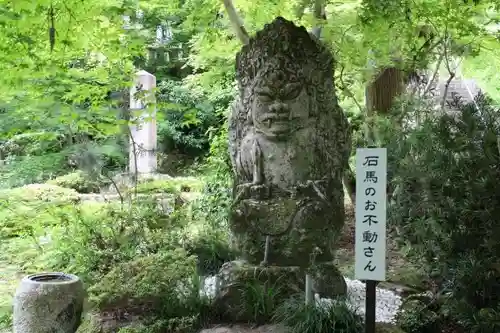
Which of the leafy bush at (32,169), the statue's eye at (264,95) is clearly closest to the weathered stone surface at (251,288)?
the statue's eye at (264,95)

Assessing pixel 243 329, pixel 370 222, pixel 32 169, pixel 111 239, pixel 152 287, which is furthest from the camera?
pixel 32 169

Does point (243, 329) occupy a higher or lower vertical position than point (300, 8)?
lower

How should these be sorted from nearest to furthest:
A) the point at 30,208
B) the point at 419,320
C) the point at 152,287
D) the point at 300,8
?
the point at 419,320 → the point at 152,287 → the point at 300,8 → the point at 30,208

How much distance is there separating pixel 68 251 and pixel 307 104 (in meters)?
3.73

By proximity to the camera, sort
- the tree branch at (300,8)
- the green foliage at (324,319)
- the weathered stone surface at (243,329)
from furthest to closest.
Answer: the tree branch at (300,8)
the weathered stone surface at (243,329)
the green foliage at (324,319)

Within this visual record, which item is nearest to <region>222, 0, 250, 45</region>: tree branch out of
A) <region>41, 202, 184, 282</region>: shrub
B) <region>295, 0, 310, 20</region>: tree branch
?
<region>295, 0, 310, 20</region>: tree branch

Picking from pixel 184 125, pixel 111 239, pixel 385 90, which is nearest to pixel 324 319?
pixel 111 239

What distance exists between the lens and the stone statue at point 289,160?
4953 mm

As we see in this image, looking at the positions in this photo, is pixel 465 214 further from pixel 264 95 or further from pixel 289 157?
pixel 264 95

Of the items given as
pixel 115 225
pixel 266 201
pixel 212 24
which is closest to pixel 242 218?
pixel 266 201

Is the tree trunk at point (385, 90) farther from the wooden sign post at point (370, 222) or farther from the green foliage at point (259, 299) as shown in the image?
the wooden sign post at point (370, 222)

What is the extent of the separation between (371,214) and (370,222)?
0.17 feet

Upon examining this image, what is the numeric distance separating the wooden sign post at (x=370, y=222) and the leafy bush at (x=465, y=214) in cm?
101

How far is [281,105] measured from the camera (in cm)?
496
